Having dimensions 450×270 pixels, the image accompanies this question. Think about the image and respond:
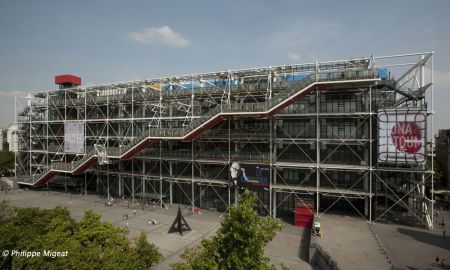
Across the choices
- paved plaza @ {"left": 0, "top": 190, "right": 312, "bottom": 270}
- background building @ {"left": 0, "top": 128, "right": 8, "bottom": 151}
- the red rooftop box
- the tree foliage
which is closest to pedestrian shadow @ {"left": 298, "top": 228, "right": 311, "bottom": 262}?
paved plaza @ {"left": 0, "top": 190, "right": 312, "bottom": 270}

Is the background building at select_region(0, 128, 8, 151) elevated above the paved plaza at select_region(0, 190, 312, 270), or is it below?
above

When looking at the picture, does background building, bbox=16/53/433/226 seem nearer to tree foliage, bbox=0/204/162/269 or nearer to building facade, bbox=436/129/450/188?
tree foliage, bbox=0/204/162/269

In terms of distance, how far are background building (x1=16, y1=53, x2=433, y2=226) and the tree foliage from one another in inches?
497

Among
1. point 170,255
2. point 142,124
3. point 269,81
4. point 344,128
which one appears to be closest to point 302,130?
point 344,128

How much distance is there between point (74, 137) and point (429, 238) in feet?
120

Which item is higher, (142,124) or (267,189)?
(142,124)

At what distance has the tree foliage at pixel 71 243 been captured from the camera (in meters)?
11.6

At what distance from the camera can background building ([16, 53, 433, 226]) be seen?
22.3 metres

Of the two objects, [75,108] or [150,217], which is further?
[75,108]

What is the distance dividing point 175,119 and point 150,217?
10.0 metres

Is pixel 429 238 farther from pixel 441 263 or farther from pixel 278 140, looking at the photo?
pixel 278 140

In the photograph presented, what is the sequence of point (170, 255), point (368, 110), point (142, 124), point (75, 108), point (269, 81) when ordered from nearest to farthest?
point (170, 255), point (368, 110), point (269, 81), point (142, 124), point (75, 108)

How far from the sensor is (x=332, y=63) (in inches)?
934

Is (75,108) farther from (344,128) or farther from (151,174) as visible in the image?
(344,128)
